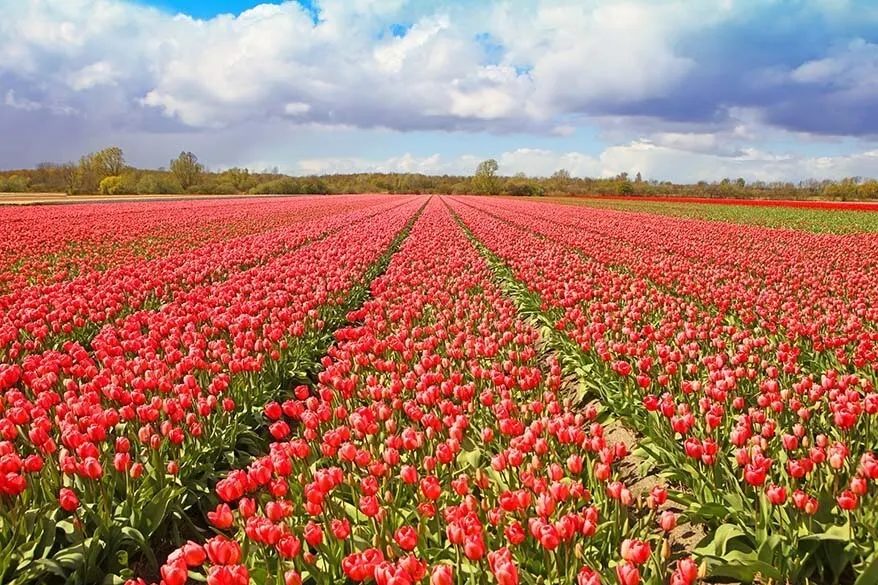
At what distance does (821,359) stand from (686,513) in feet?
11.7

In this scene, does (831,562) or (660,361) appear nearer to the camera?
(831,562)

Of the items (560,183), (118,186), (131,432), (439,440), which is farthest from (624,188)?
(131,432)

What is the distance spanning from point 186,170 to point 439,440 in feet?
397

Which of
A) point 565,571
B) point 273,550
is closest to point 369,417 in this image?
point 273,550

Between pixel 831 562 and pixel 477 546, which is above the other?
pixel 477 546

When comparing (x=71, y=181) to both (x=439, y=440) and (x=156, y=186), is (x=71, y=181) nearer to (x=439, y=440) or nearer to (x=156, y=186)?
(x=156, y=186)

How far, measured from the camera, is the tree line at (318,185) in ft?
321

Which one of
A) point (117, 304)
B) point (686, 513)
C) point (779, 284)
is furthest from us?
point (779, 284)

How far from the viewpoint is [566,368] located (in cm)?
686

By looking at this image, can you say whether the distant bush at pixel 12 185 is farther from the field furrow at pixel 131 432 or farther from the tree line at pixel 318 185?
the field furrow at pixel 131 432

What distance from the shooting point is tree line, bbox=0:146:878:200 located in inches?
3851

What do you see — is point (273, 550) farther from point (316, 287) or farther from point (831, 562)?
point (316, 287)

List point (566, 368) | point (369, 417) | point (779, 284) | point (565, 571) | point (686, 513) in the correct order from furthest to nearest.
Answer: point (779, 284)
point (566, 368)
point (369, 417)
point (686, 513)
point (565, 571)

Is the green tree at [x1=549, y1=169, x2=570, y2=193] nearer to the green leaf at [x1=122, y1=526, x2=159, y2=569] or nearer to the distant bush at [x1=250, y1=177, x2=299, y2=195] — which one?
the distant bush at [x1=250, y1=177, x2=299, y2=195]
